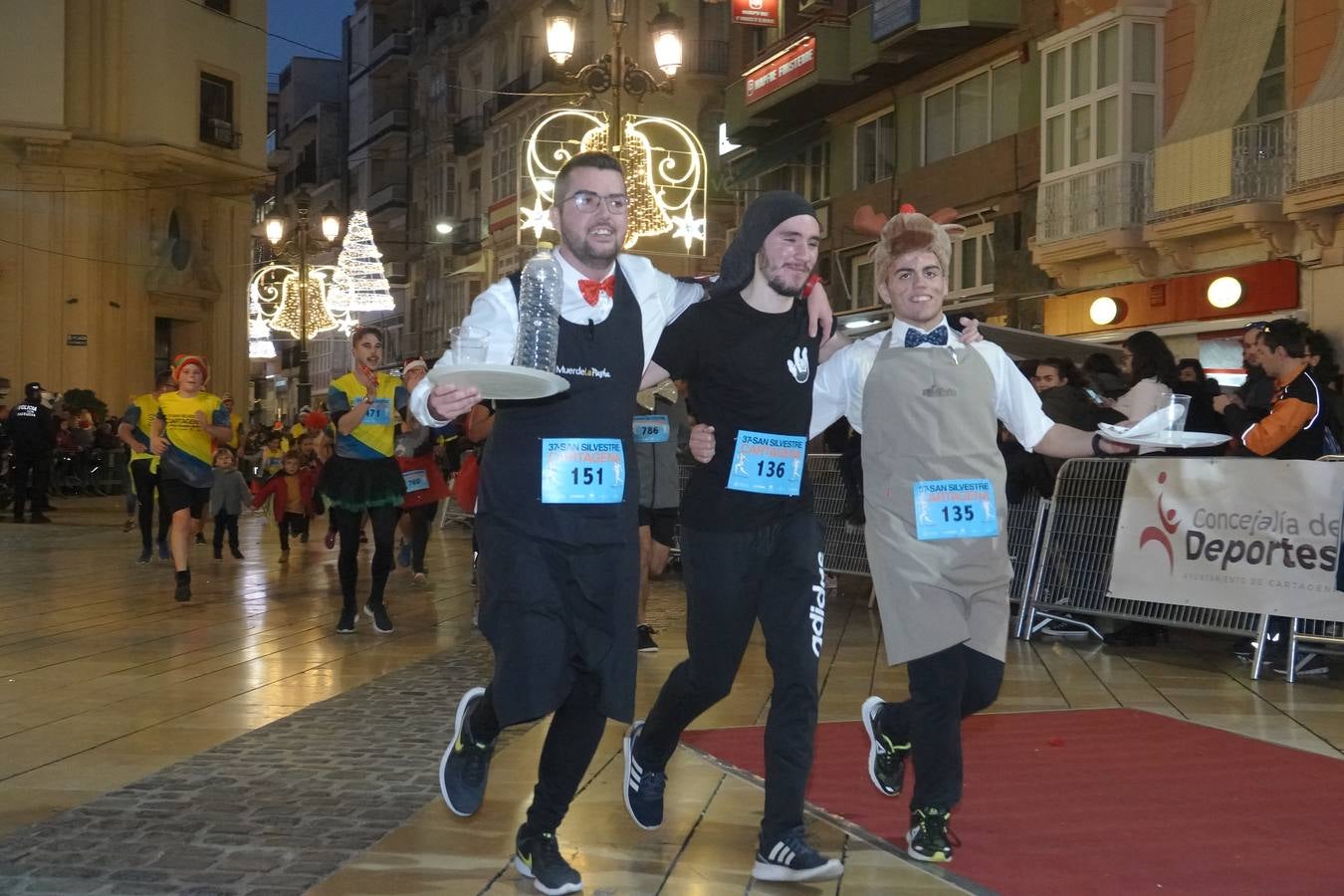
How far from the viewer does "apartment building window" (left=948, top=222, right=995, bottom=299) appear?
27.6 meters

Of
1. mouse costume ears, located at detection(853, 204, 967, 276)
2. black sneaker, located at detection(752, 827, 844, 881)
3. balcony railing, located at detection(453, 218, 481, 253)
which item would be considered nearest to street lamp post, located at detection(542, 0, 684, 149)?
mouse costume ears, located at detection(853, 204, 967, 276)

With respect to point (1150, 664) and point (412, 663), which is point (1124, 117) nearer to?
point (1150, 664)

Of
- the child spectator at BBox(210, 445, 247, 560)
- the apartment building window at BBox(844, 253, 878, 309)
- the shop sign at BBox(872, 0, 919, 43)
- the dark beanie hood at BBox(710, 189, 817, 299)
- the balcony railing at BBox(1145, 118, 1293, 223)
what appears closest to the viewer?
the dark beanie hood at BBox(710, 189, 817, 299)

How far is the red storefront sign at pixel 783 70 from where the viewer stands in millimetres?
30500

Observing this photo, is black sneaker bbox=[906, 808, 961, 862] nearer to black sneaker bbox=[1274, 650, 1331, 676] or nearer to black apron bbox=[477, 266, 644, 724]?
black apron bbox=[477, 266, 644, 724]

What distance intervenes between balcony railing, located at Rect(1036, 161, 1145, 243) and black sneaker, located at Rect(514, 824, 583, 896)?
66.6 ft

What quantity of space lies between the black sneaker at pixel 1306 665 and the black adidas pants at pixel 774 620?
17.0 ft

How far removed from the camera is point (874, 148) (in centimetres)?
3144

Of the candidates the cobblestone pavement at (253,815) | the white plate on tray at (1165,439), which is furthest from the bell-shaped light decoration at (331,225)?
the white plate on tray at (1165,439)

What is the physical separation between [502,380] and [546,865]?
1.41 metres

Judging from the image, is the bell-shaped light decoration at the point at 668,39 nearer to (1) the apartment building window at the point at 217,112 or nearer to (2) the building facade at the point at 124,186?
(2) the building facade at the point at 124,186

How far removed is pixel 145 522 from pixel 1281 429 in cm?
1213

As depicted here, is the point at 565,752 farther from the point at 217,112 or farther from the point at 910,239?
the point at 217,112

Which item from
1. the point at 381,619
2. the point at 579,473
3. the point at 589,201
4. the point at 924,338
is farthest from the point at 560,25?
the point at 579,473
